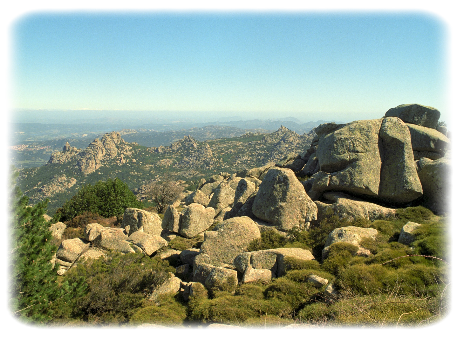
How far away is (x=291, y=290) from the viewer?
10.7 metres

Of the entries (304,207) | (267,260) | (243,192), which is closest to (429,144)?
(304,207)

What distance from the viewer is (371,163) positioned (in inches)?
822

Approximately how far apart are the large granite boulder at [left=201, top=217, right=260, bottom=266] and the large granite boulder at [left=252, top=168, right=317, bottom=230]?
2.27 metres

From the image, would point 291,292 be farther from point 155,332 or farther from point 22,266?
point 22,266

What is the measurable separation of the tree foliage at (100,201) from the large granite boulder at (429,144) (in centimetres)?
3909

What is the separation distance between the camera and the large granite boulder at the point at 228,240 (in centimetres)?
1566

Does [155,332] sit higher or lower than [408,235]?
lower

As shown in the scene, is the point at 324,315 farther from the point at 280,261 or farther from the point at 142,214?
the point at 142,214

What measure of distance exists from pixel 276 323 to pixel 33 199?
20746 cm

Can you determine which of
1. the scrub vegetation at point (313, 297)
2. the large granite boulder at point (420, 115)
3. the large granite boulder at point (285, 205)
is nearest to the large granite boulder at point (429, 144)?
the large granite boulder at point (420, 115)

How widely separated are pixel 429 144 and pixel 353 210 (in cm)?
1393

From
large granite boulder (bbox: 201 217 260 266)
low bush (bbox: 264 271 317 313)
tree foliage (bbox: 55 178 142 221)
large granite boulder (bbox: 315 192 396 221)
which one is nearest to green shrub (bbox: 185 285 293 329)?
low bush (bbox: 264 271 317 313)

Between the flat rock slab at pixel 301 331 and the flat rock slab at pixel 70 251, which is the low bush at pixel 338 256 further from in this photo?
the flat rock slab at pixel 70 251

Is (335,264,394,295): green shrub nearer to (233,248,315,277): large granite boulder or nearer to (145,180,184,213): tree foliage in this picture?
(233,248,315,277): large granite boulder
